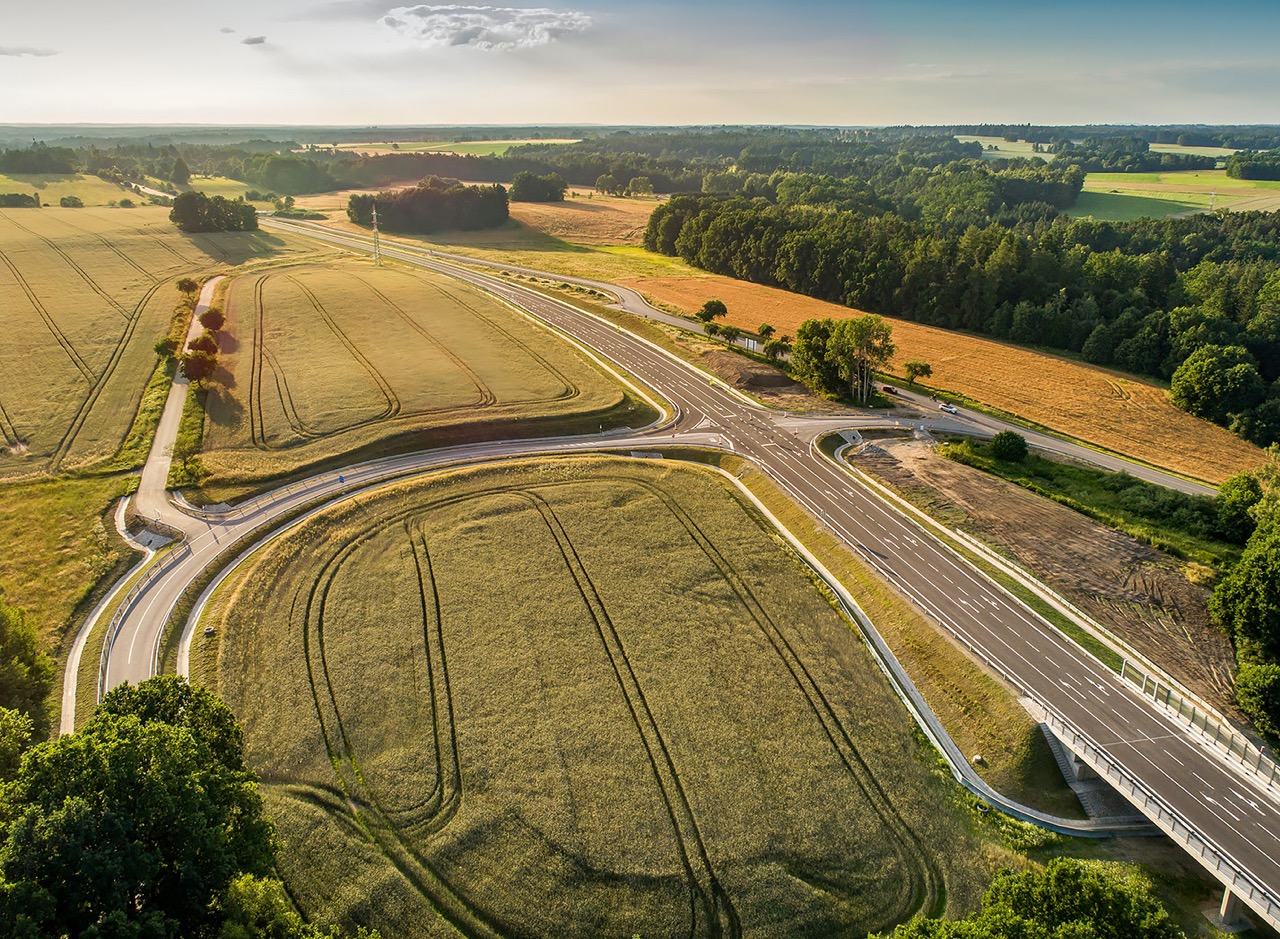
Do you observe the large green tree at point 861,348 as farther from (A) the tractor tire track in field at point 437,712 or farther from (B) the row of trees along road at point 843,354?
(A) the tractor tire track in field at point 437,712

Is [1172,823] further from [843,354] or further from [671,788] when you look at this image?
[843,354]

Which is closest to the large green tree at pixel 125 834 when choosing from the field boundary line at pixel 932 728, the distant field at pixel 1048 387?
the field boundary line at pixel 932 728

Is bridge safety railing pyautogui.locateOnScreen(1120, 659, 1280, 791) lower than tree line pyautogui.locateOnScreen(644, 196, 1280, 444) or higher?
lower

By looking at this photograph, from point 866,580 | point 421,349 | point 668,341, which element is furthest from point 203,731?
point 668,341

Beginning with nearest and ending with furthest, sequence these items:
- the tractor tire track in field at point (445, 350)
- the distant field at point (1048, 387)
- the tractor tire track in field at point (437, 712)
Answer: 1. the tractor tire track in field at point (437, 712)
2. the distant field at point (1048, 387)
3. the tractor tire track in field at point (445, 350)

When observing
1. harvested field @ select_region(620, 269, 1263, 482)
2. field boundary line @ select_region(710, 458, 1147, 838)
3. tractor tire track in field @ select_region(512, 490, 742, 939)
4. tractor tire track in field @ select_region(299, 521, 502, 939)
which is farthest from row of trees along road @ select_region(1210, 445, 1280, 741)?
tractor tire track in field @ select_region(299, 521, 502, 939)

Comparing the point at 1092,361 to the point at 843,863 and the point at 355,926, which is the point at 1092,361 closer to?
the point at 843,863

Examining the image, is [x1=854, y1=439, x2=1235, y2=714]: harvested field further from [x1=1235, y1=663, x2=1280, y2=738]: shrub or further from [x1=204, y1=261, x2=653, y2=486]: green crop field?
[x1=204, y1=261, x2=653, y2=486]: green crop field
